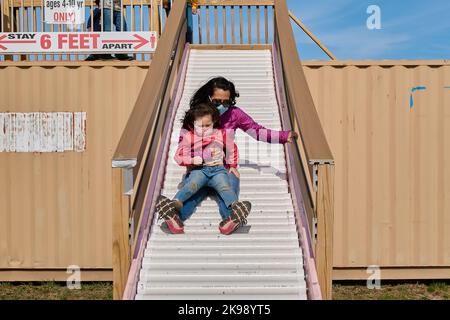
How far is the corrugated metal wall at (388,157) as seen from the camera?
725cm

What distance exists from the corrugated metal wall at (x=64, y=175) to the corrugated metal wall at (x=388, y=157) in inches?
Answer: 118

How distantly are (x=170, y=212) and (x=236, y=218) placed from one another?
56 cm

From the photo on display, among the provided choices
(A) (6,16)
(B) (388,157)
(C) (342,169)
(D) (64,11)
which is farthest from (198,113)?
(A) (6,16)

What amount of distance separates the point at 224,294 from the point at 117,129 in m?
4.21

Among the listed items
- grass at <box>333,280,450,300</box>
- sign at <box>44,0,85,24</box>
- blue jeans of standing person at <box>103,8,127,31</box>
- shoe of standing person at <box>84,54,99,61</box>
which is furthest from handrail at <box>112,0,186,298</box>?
sign at <box>44,0,85,24</box>

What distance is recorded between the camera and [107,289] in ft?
23.6

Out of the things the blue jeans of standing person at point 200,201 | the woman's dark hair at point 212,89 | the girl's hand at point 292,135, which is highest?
the woman's dark hair at point 212,89

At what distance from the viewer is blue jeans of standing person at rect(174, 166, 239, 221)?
446 cm

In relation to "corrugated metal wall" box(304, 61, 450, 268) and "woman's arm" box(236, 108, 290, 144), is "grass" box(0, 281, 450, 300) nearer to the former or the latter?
"corrugated metal wall" box(304, 61, 450, 268)

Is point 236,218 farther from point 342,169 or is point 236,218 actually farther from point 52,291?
point 52,291

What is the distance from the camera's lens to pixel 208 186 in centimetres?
464

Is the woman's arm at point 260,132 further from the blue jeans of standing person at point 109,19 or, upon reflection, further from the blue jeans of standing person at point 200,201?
the blue jeans of standing person at point 109,19

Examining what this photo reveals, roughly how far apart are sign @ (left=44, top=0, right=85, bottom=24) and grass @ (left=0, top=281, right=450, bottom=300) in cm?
466

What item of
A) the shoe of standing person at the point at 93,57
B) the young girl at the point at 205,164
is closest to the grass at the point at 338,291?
the young girl at the point at 205,164
